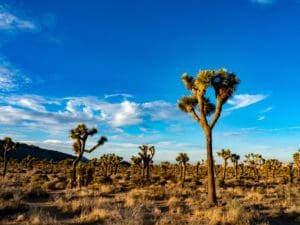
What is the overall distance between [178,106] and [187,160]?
3019 centimetres

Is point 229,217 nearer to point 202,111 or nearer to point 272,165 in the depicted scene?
point 202,111

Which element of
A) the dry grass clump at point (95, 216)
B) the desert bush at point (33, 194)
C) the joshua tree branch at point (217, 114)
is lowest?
the dry grass clump at point (95, 216)

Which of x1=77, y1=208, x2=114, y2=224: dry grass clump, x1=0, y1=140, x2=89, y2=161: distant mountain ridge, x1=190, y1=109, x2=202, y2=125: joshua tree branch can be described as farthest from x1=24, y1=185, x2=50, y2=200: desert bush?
x1=0, y1=140, x2=89, y2=161: distant mountain ridge

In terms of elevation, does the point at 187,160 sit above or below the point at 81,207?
above

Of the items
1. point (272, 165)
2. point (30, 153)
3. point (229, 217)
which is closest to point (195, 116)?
point (229, 217)

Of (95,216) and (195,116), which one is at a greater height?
(195,116)

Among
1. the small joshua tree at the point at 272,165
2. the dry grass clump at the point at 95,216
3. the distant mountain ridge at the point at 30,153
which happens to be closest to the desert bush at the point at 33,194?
the dry grass clump at the point at 95,216

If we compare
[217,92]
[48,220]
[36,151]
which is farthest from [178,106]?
[36,151]

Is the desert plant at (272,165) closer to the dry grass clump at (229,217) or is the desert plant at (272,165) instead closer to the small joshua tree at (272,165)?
the small joshua tree at (272,165)

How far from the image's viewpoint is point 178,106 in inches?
689

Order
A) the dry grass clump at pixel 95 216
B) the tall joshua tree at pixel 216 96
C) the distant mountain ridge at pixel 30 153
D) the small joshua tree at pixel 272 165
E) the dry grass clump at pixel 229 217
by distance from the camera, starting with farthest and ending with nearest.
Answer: the distant mountain ridge at pixel 30 153 → the small joshua tree at pixel 272 165 → the tall joshua tree at pixel 216 96 → the dry grass clump at pixel 95 216 → the dry grass clump at pixel 229 217

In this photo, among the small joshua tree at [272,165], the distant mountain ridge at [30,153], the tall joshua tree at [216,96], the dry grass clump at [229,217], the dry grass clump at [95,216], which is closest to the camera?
the dry grass clump at [229,217]

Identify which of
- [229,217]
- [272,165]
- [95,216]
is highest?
[272,165]

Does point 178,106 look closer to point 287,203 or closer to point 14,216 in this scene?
point 287,203
